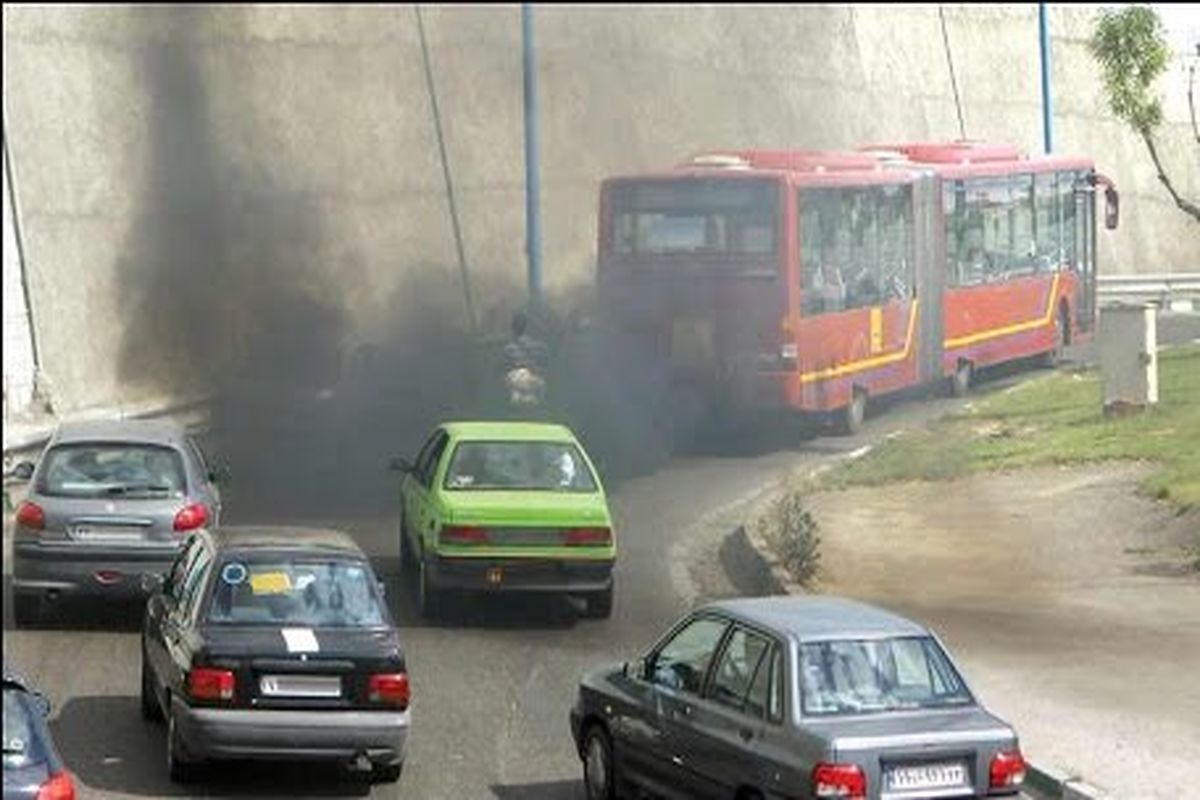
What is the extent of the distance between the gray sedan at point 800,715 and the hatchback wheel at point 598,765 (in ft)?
0.06

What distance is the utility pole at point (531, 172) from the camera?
43188 millimetres

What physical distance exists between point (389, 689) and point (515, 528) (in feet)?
20.2

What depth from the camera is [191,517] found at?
856 inches

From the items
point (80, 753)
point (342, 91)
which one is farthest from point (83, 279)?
point (80, 753)

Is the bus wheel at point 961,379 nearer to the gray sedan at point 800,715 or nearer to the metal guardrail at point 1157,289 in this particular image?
the metal guardrail at point 1157,289

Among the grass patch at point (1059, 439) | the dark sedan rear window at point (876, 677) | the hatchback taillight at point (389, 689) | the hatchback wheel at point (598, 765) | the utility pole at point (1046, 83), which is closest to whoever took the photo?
the dark sedan rear window at point (876, 677)

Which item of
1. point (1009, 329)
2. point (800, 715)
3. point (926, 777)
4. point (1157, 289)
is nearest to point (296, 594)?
point (800, 715)

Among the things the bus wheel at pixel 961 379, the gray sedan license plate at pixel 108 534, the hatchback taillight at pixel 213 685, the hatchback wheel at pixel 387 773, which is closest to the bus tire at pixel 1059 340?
the bus wheel at pixel 961 379

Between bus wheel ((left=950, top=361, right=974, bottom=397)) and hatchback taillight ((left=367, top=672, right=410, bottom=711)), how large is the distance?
23192 mm

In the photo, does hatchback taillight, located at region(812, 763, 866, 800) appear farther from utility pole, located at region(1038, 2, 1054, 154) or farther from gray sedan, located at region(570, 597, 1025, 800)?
utility pole, located at region(1038, 2, 1054, 154)

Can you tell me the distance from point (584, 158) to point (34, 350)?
1602cm

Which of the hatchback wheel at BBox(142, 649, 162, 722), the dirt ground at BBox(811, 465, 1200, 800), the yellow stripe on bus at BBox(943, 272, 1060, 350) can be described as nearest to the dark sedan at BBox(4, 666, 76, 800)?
the hatchback wheel at BBox(142, 649, 162, 722)

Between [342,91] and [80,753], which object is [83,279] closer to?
[342,91]

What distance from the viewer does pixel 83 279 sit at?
1496 inches
